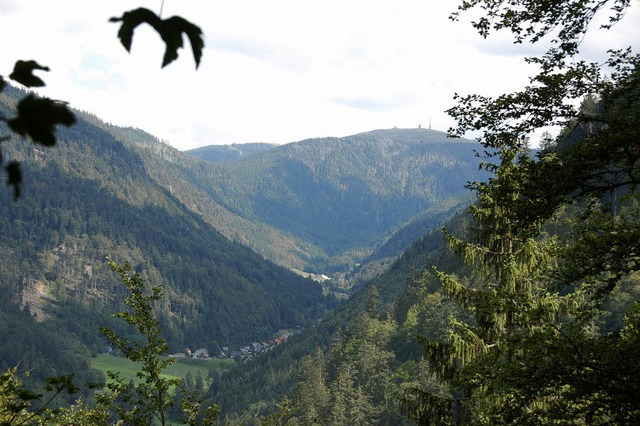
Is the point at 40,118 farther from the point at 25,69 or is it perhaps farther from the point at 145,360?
the point at 145,360

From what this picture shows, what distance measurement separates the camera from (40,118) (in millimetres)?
2082

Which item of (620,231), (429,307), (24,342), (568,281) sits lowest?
(24,342)

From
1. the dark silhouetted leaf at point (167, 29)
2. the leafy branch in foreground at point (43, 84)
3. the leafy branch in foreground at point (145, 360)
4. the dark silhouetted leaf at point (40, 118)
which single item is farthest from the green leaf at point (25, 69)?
the leafy branch in foreground at point (145, 360)

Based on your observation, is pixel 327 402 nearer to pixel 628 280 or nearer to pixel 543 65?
pixel 628 280

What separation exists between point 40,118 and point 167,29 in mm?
681

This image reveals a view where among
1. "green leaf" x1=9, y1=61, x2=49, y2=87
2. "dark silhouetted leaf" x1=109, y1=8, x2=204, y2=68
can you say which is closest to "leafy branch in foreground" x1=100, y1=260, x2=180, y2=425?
"green leaf" x1=9, y1=61, x2=49, y2=87

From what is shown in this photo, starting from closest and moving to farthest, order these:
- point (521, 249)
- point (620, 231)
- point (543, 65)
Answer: point (620, 231) → point (543, 65) → point (521, 249)

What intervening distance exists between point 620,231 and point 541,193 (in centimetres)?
128

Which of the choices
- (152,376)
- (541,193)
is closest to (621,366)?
(541,193)

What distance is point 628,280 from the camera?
220ft

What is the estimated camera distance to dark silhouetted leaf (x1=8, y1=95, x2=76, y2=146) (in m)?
2.06

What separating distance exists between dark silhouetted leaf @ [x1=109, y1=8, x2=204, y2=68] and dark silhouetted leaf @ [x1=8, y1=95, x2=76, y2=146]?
546mm

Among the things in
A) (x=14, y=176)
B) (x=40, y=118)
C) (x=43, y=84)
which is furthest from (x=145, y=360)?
(x=40, y=118)

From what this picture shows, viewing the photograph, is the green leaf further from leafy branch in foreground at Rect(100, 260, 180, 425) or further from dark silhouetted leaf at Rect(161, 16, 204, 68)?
leafy branch in foreground at Rect(100, 260, 180, 425)
